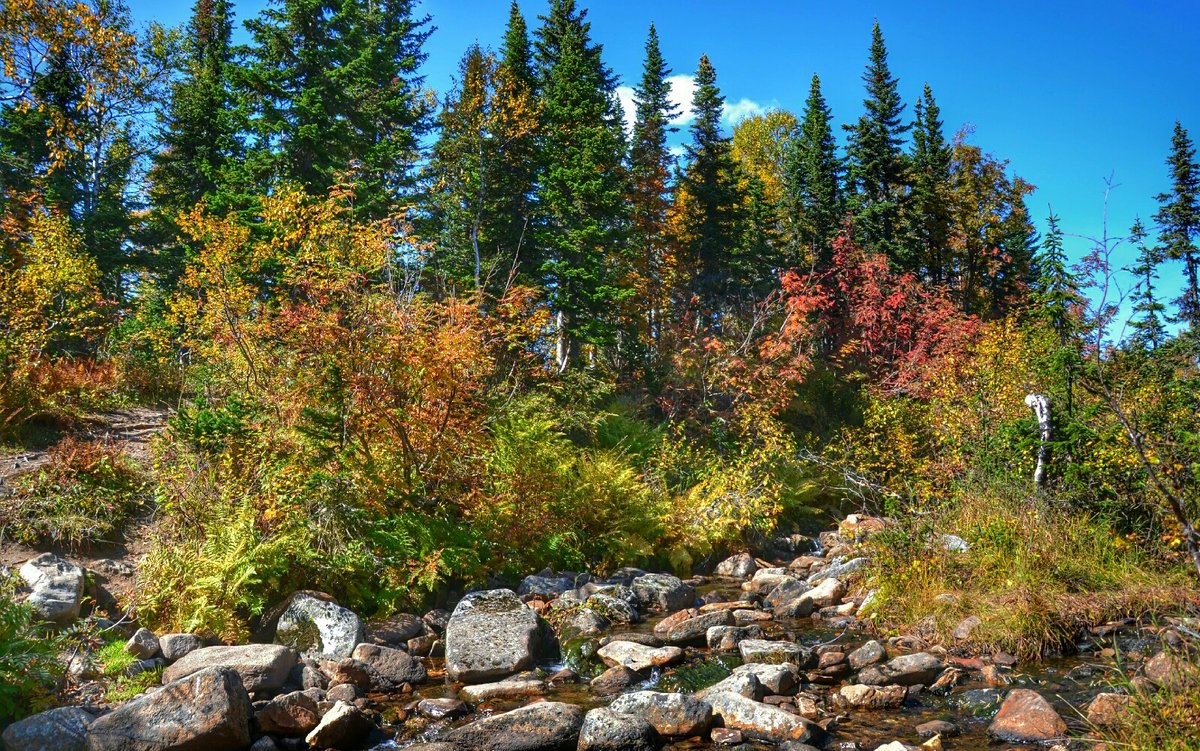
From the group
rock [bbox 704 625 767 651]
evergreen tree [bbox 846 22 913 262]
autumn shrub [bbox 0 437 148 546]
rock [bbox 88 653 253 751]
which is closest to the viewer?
rock [bbox 88 653 253 751]

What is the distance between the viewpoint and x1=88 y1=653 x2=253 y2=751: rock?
5098 mm

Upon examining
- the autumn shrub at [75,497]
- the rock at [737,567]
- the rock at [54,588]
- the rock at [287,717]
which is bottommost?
the rock at [737,567]

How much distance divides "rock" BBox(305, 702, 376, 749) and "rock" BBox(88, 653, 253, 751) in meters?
0.49

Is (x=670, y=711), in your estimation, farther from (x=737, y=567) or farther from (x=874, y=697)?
(x=737, y=567)

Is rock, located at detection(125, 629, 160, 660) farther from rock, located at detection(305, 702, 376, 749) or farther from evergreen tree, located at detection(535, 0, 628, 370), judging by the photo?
evergreen tree, located at detection(535, 0, 628, 370)

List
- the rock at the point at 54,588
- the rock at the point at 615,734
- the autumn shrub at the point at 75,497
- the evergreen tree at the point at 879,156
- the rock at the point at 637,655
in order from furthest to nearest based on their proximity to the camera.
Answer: the evergreen tree at the point at 879,156
the autumn shrub at the point at 75,497
the rock at the point at 637,655
the rock at the point at 54,588
the rock at the point at 615,734

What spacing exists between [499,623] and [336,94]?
52.2ft

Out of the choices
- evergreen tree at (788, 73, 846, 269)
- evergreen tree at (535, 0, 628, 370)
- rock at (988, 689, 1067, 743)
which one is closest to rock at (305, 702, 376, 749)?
rock at (988, 689, 1067, 743)

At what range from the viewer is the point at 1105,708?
5.57 metres

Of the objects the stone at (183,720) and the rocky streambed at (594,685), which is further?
the rocky streambed at (594,685)

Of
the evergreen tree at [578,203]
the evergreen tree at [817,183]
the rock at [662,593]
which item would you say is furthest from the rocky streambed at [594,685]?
the evergreen tree at [817,183]

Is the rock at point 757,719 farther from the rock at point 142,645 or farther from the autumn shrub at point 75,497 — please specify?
the autumn shrub at point 75,497

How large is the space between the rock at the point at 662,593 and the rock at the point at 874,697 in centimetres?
377

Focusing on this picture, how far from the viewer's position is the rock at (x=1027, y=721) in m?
5.64
